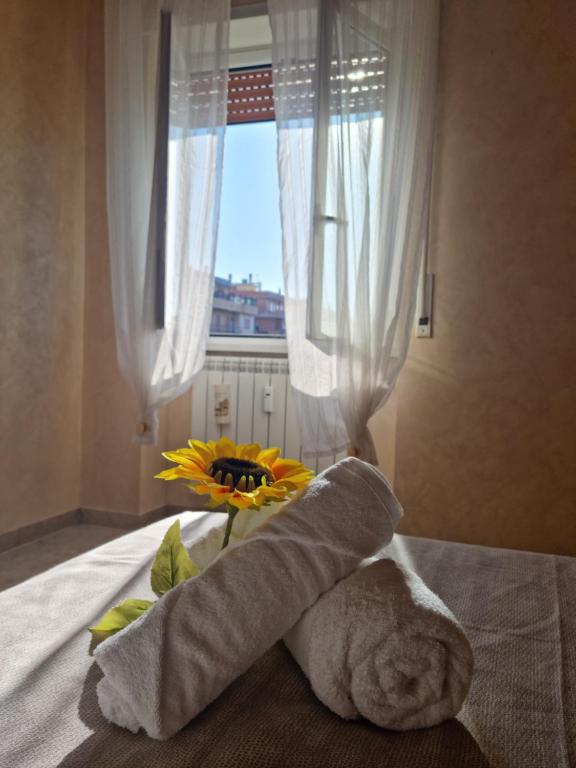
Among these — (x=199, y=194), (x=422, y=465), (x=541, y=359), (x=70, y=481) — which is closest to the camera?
(x=541, y=359)

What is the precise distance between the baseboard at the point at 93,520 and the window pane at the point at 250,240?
102cm

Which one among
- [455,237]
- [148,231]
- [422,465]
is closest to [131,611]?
[422,465]

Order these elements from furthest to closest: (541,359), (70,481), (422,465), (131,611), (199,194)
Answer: (70,481) < (199,194) < (422,465) < (541,359) < (131,611)

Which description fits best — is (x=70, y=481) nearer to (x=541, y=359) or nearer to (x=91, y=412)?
(x=91, y=412)

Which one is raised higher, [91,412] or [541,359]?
[541,359]

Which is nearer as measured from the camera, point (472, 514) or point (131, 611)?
point (131, 611)

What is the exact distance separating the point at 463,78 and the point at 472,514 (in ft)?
6.01

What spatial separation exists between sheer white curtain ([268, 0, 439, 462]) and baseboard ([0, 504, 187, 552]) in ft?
3.37

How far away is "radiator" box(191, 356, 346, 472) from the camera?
310 centimetres

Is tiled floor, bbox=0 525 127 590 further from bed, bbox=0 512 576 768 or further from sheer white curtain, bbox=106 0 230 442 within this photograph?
bed, bbox=0 512 576 768

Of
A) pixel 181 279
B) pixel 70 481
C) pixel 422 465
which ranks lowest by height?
pixel 70 481

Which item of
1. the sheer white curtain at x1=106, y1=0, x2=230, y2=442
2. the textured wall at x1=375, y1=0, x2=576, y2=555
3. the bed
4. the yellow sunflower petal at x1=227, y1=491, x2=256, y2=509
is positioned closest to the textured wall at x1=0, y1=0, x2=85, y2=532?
the sheer white curtain at x1=106, y1=0, x2=230, y2=442

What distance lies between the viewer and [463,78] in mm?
2625

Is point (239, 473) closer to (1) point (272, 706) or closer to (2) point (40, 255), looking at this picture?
(1) point (272, 706)
